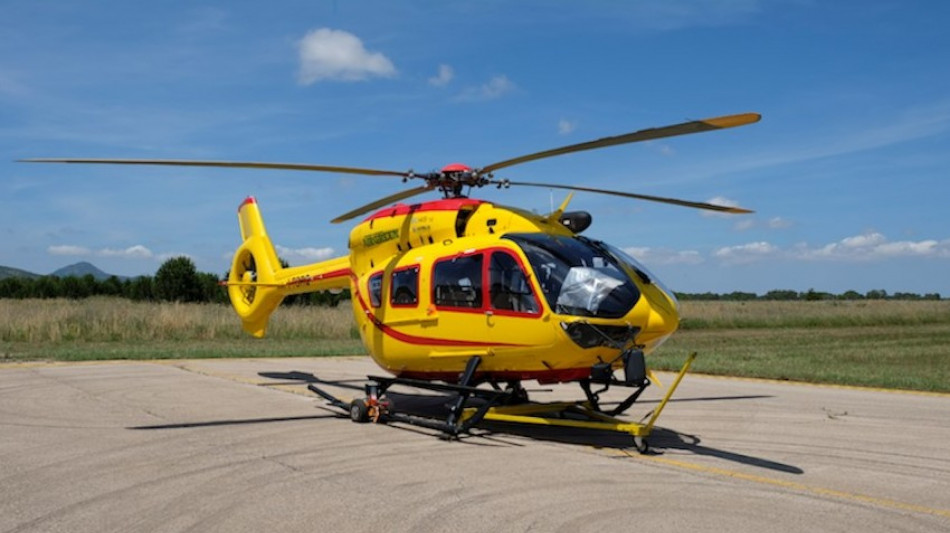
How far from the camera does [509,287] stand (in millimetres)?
9945

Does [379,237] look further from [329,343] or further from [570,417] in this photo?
[329,343]

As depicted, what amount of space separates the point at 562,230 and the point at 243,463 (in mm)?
4956

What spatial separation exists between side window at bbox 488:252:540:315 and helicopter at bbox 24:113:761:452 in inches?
0.6

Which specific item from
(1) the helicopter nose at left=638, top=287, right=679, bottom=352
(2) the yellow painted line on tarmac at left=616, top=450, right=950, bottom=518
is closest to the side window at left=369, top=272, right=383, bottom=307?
(1) the helicopter nose at left=638, top=287, right=679, bottom=352

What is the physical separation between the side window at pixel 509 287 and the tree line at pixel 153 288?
34.3m

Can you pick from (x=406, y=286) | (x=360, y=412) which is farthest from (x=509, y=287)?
(x=360, y=412)

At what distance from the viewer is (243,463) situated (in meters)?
8.41

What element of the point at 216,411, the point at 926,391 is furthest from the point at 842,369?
the point at 216,411

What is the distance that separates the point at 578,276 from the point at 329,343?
20041 mm

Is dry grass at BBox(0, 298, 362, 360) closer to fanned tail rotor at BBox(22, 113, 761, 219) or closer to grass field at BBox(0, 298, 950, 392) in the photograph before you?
grass field at BBox(0, 298, 950, 392)

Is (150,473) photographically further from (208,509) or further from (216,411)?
(216,411)

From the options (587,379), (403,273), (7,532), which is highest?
(403,273)

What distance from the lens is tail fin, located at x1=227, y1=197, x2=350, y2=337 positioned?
1498cm

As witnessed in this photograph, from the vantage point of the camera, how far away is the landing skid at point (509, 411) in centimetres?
947
